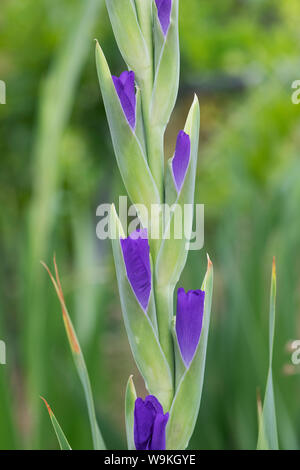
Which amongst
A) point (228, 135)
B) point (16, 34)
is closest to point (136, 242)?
point (228, 135)

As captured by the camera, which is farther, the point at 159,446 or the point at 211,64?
the point at 211,64

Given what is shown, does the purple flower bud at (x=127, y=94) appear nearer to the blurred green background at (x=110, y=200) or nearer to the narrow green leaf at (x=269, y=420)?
the narrow green leaf at (x=269, y=420)

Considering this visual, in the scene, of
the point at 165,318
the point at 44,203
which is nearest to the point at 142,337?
the point at 165,318

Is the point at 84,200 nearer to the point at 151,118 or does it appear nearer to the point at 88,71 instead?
the point at 88,71

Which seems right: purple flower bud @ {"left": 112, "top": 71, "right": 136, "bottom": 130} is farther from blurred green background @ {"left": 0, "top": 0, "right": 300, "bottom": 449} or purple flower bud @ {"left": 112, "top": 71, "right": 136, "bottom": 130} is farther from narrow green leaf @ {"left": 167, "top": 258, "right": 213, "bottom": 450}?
blurred green background @ {"left": 0, "top": 0, "right": 300, "bottom": 449}

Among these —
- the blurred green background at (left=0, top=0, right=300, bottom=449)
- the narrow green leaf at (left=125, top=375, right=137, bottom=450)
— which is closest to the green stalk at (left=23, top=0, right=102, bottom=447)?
the blurred green background at (left=0, top=0, right=300, bottom=449)

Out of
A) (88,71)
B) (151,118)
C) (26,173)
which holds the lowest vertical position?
(151,118)

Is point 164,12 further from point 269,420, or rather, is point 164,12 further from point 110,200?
point 110,200

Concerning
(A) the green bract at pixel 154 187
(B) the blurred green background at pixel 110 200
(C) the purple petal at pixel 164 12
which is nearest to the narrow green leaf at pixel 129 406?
(A) the green bract at pixel 154 187
